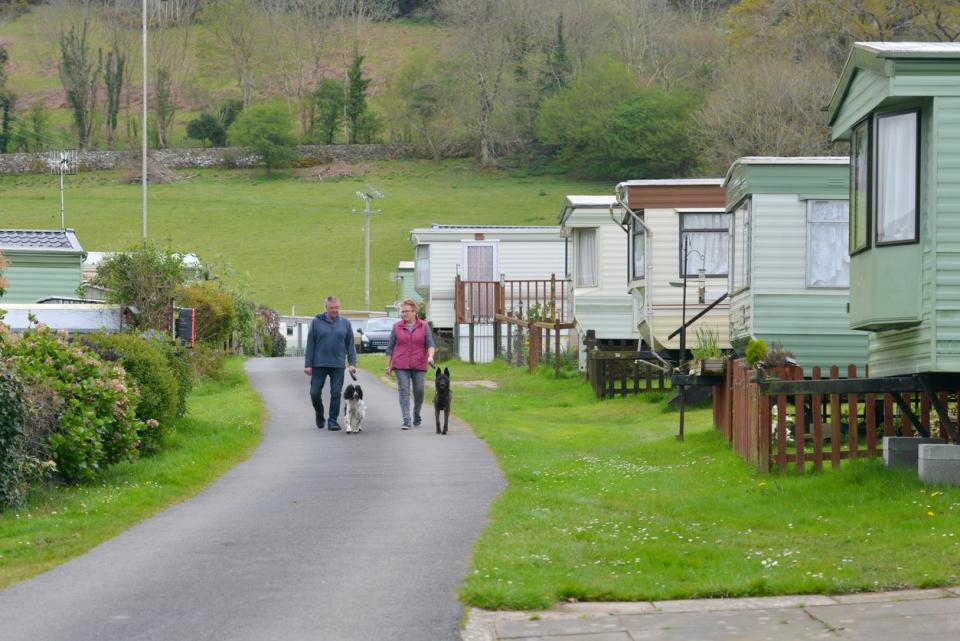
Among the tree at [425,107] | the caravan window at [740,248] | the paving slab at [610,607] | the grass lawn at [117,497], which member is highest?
the tree at [425,107]

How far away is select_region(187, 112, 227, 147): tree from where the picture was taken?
310 ft

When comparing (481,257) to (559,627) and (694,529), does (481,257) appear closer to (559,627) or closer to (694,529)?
(694,529)

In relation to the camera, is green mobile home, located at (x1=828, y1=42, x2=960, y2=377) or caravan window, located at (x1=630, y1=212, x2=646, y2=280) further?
caravan window, located at (x1=630, y1=212, x2=646, y2=280)

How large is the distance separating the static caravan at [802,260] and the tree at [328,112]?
3010 inches

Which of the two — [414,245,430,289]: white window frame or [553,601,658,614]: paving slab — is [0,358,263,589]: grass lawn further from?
[414,245,430,289]: white window frame

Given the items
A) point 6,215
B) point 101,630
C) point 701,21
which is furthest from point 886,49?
point 701,21

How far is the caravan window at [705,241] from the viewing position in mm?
24297

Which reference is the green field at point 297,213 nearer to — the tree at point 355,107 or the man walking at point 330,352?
the tree at point 355,107

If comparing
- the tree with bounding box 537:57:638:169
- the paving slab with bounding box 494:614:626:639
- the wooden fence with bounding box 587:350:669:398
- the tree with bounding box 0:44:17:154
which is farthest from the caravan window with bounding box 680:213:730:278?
the tree with bounding box 0:44:17:154

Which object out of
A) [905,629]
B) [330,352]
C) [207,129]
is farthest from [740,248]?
[207,129]

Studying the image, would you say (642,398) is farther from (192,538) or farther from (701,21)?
(701,21)

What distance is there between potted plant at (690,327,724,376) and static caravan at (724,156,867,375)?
711 mm

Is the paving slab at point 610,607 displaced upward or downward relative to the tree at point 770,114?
downward

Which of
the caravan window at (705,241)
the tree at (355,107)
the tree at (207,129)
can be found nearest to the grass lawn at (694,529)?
the caravan window at (705,241)
